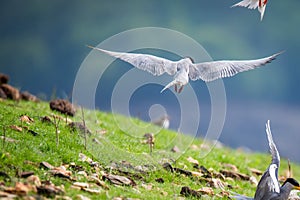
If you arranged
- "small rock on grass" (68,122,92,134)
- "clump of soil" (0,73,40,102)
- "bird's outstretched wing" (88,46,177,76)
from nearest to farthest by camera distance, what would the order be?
"bird's outstretched wing" (88,46,177,76) → "small rock on grass" (68,122,92,134) → "clump of soil" (0,73,40,102)

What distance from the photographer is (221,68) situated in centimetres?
824

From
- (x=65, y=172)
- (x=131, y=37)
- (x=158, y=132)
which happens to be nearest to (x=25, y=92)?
(x=158, y=132)

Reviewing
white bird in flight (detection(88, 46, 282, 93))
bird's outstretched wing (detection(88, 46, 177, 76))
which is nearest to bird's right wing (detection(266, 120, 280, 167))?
white bird in flight (detection(88, 46, 282, 93))

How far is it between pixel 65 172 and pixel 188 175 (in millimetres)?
2405

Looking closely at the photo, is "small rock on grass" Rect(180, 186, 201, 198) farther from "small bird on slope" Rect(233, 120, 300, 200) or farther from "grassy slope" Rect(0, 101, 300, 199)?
"small bird on slope" Rect(233, 120, 300, 200)

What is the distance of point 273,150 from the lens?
768 cm

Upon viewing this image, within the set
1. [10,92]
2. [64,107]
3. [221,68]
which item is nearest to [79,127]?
[64,107]

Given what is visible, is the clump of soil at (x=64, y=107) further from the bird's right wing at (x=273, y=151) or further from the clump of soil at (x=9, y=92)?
the bird's right wing at (x=273, y=151)

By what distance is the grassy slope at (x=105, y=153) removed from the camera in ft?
24.0

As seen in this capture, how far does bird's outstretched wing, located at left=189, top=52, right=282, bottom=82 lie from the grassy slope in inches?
63.6

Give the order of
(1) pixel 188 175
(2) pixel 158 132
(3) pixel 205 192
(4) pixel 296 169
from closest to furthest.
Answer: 1. (3) pixel 205 192
2. (1) pixel 188 175
3. (2) pixel 158 132
4. (4) pixel 296 169

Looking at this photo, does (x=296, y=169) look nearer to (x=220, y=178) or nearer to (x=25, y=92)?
(x=220, y=178)

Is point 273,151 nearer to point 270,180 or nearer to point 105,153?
point 270,180

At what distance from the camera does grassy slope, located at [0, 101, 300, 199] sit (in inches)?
288
